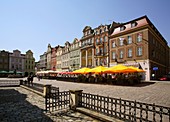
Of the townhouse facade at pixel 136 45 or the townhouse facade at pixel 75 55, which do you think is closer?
the townhouse facade at pixel 136 45

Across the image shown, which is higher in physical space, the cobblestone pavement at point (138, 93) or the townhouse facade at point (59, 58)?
the townhouse facade at point (59, 58)

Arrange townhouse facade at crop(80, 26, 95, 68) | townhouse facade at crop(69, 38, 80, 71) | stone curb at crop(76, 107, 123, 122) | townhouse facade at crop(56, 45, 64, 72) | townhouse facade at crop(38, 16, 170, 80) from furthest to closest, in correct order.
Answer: townhouse facade at crop(56, 45, 64, 72) → townhouse facade at crop(69, 38, 80, 71) → townhouse facade at crop(80, 26, 95, 68) → townhouse facade at crop(38, 16, 170, 80) → stone curb at crop(76, 107, 123, 122)

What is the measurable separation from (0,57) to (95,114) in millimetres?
69408

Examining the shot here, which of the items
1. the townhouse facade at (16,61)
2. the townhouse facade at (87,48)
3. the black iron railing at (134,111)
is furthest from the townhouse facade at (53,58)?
the black iron railing at (134,111)

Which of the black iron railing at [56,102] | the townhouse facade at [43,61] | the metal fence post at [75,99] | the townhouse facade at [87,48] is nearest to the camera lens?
the black iron railing at [56,102]

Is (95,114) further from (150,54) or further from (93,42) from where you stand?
(93,42)

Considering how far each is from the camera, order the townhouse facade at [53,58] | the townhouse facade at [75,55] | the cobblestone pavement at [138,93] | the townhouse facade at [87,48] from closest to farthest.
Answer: the cobblestone pavement at [138,93] < the townhouse facade at [87,48] < the townhouse facade at [75,55] < the townhouse facade at [53,58]

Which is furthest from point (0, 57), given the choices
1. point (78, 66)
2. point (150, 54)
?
point (150, 54)

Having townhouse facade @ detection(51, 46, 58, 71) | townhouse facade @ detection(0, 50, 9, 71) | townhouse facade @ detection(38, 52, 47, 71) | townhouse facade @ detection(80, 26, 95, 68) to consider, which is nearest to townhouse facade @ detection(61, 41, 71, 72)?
townhouse facade @ detection(51, 46, 58, 71)

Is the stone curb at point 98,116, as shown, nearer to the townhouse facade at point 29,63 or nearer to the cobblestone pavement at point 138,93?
the cobblestone pavement at point 138,93

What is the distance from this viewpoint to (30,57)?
75125mm

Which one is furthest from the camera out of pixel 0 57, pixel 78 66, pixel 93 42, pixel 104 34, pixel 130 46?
pixel 0 57

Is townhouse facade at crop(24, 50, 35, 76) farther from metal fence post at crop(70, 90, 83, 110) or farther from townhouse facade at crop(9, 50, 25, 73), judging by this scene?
metal fence post at crop(70, 90, 83, 110)

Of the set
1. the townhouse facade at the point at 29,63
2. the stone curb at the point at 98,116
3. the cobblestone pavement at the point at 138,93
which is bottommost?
the cobblestone pavement at the point at 138,93
